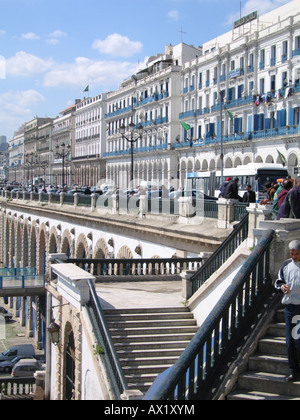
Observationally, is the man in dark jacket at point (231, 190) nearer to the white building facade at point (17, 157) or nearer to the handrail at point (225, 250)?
the handrail at point (225, 250)

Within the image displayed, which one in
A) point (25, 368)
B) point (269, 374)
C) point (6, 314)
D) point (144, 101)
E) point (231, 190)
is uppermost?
point (144, 101)

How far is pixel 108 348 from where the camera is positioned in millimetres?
8930

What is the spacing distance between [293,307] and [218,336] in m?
0.95

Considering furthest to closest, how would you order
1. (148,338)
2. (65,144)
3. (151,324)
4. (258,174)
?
(65,144)
(258,174)
(151,324)
(148,338)

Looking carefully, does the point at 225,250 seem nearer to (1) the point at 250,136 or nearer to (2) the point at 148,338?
(2) the point at 148,338

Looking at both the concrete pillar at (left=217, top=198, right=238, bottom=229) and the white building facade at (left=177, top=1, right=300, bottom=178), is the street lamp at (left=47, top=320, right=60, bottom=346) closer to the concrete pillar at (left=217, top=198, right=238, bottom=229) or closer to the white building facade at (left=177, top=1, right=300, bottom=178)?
the concrete pillar at (left=217, top=198, right=238, bottom=229)

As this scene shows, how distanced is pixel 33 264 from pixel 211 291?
38.3 metres

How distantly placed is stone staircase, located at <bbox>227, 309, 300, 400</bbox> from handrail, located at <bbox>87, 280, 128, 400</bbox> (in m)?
2.16

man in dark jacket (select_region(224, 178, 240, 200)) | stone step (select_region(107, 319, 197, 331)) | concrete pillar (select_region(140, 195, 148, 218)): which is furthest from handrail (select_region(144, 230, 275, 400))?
concrete pillar (select_region(140, 195, 148, 218))

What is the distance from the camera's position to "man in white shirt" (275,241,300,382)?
19.6 feet

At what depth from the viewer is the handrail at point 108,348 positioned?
26.6 ft

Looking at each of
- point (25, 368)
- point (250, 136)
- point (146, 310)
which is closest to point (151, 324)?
point (146, 310)

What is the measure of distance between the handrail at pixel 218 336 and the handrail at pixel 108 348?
158cm

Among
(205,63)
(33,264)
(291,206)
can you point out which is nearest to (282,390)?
(291,206)
